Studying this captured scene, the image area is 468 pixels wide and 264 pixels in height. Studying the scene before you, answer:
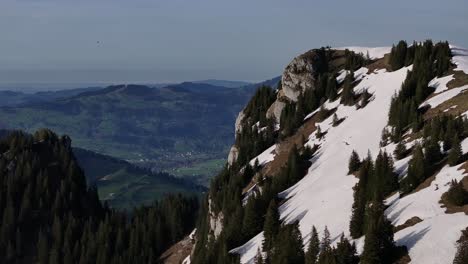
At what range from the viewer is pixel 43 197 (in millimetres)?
174750

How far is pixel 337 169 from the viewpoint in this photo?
82875mm

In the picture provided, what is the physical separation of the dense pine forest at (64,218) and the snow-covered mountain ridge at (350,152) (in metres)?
32.4

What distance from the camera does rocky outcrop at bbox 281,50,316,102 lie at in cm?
12912

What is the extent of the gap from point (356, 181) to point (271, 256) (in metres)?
17.1

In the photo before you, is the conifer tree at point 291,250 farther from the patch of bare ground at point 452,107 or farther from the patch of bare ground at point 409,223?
the patch of bare ground at point 452,107

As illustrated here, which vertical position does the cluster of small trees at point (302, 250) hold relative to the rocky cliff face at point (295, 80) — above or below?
below

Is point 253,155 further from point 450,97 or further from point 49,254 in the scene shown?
point 49,254

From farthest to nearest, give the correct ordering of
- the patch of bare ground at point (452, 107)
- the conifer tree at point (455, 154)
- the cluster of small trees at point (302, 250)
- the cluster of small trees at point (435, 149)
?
the patch of bare ground at point (452, 107)
the cluster of small trees at point (435, 149)
the conifer tree at point (455, 154)
the cluster of small trees at point (302, 250)

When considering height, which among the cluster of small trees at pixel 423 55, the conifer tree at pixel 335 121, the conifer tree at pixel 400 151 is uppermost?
the cluster of small trees at pixel 423 55

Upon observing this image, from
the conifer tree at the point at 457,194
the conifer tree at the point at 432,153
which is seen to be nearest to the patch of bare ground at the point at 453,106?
the conifer tree at the point at 432,153

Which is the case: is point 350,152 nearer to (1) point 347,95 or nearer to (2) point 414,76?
(2) point 414,76

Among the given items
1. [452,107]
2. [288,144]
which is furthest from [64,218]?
[452,107]

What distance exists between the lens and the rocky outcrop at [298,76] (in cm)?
12912

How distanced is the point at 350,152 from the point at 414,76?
19.2 metres
